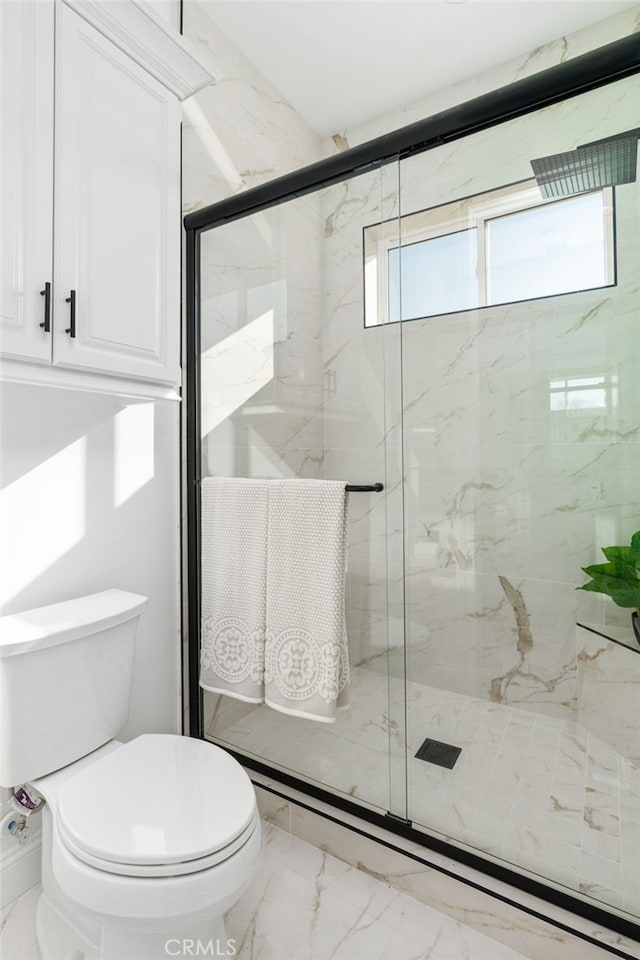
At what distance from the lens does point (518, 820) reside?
1.35 meters

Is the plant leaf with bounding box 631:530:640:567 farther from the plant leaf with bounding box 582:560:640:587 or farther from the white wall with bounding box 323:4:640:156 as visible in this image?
the white wall with bounding box 323:4:640:156

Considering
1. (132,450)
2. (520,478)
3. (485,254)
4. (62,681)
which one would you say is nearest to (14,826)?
(62,681)

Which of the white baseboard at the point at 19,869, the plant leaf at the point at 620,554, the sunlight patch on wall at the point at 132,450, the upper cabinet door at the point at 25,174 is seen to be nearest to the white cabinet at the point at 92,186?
the upper cabinet door at the point at 25,174

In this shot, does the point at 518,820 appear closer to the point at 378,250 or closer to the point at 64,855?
the point at 64,855

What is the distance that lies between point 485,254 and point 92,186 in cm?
107

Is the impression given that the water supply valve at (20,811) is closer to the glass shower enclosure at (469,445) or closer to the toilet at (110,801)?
the toilet at (110,801)

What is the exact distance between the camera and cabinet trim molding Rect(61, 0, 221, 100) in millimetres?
1232

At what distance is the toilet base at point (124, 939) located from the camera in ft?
3.17

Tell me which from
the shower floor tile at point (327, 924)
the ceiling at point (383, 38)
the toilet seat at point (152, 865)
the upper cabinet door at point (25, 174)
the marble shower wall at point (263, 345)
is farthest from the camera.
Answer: the ceiling at point (383, 38)

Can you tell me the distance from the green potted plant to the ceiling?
2010 mm

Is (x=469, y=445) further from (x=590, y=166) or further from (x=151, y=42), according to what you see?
(x=151, y=42)

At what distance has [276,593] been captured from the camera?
154cm

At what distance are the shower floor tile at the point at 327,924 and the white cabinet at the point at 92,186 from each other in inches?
54.3

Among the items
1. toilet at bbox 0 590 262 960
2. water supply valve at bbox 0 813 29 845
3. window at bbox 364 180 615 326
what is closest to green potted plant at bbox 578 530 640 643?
window at bbox 364 180 615 326
